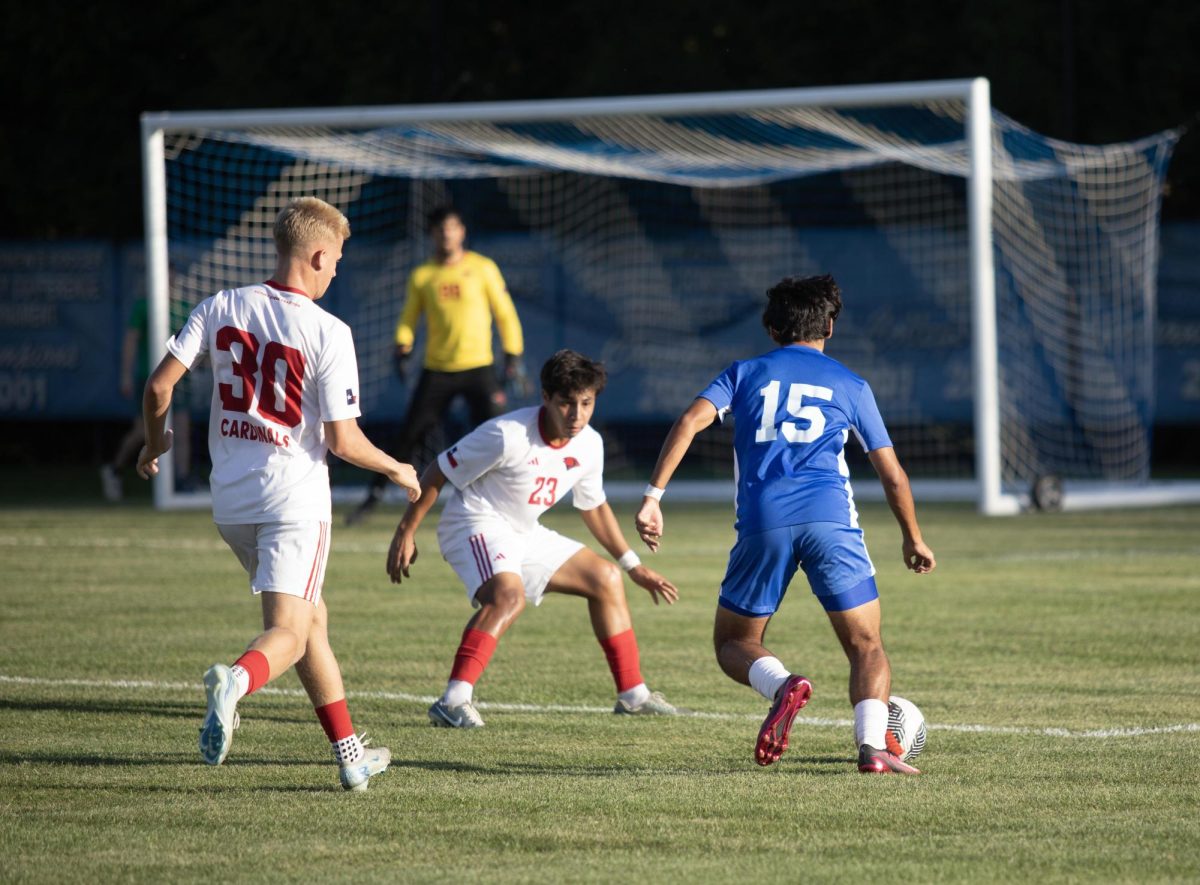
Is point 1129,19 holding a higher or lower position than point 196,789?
higher

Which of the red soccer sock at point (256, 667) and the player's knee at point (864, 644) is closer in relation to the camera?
the red soccer sock at point (256, 667)

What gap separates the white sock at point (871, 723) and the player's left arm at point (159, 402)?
2.32 m

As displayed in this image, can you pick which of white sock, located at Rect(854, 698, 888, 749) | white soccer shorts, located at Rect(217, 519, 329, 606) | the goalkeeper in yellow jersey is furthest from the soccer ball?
the goalkeeper in yellow jersey

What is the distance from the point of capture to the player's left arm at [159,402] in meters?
5.73

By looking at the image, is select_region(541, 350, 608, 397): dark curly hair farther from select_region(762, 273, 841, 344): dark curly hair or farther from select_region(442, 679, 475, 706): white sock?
select_region(442, 679, 475, 706): white sock

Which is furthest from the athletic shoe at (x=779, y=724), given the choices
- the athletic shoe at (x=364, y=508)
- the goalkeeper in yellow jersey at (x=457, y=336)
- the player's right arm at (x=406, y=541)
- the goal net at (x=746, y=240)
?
the goal net at (x=746, y=240)

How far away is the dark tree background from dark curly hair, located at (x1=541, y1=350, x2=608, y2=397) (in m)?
17.2

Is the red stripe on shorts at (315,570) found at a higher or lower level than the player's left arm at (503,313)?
lower

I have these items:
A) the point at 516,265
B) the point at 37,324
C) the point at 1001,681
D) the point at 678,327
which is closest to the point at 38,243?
the point at 37,324

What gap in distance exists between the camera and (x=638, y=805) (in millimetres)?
5520

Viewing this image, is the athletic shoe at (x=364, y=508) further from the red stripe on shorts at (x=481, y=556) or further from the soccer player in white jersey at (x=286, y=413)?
the soccer player in white jersey at (x=286, y=413)

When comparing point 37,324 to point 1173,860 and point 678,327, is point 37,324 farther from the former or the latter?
point 1173,860

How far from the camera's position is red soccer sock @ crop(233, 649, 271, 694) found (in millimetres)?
5480

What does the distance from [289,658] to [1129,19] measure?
20918mm
